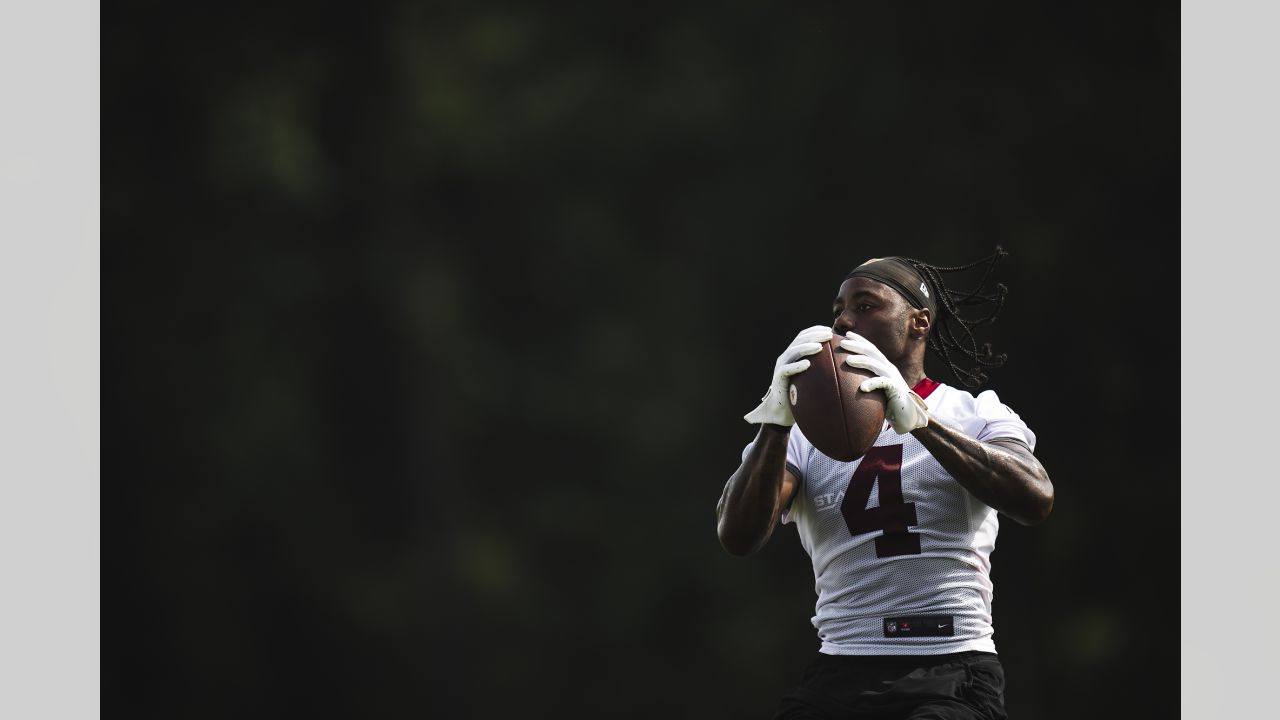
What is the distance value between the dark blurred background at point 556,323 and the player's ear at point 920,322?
1780mm

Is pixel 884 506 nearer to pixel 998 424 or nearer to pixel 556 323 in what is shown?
pixel 998 424

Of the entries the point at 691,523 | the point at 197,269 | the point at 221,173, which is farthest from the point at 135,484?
the point at 691,523

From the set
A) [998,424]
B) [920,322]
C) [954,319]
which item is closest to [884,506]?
[998,424]

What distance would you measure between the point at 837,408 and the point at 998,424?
1.27 ft

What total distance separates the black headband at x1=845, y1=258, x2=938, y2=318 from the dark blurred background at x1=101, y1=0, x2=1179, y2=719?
1759mm

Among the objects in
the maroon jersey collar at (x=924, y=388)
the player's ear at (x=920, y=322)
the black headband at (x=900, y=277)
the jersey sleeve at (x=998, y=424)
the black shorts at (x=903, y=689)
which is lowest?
the black shorts at (x=903, y=689)

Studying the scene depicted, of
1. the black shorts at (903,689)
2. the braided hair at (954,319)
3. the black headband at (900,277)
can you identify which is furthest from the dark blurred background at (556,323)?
the black shorts at (903,689)

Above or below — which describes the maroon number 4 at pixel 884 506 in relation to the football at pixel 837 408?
below

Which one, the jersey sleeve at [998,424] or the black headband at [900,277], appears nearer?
the jersey sleeve at [998,424]

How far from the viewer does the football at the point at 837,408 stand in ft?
8.04

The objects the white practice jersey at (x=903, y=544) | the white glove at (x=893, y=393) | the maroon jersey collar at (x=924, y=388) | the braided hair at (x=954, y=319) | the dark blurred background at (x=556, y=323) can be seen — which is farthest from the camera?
the dark blurred background at (x=556, y=323)

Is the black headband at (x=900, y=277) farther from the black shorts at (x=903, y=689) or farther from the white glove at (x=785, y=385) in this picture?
the black shorts at (x=903, y=689)

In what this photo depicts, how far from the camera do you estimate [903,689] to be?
8.16ft

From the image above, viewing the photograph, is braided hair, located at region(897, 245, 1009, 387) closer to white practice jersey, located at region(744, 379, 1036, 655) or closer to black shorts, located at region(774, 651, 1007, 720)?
white practice jersey, located at region(744, 379, 1036, 655)
